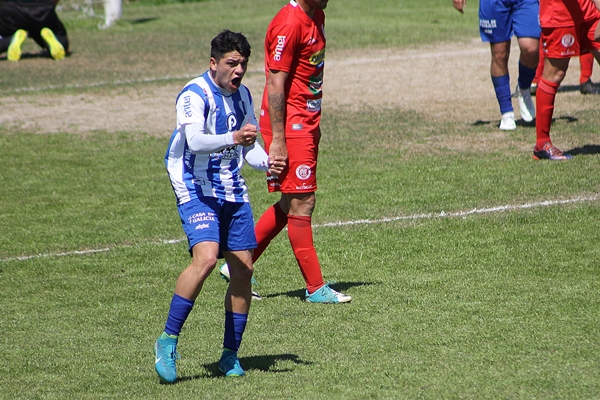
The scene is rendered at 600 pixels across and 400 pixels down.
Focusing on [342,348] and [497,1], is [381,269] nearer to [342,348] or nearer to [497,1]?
[342,348]

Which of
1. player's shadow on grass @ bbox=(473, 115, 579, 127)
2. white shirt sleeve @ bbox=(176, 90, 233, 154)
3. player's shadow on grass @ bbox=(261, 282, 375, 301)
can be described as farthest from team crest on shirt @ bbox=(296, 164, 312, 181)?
player's shadow on grass @ bbox=(473, 115, 579, 127)

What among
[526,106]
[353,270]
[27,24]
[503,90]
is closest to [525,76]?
[526,106]

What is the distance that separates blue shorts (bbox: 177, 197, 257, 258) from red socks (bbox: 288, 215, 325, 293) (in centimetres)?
119

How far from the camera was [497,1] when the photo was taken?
416 inches

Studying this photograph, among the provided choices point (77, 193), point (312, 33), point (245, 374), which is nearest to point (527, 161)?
point (312, 33)

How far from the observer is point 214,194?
15.4ft

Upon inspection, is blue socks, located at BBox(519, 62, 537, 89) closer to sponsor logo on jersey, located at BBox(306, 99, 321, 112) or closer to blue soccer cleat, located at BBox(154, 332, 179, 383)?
sponsor logo on jersey, located at BBox(306, 99, 321, 112)

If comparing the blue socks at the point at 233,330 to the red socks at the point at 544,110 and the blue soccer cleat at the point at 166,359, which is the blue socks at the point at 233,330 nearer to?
the blue soccer cleat at the point at 166,359

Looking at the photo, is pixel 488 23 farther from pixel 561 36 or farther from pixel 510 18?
pixel 561 36

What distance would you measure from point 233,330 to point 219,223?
1.88 feet

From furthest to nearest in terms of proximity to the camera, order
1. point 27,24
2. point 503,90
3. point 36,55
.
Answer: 1. point 36,55
2. point 27,24
3. point 503,90

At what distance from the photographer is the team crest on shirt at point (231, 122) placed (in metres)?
4.80

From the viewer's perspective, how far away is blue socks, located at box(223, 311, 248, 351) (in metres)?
4.69

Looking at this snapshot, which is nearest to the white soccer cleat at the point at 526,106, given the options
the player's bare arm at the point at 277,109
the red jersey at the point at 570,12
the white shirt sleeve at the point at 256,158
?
the red jersey at the point at 570,12
